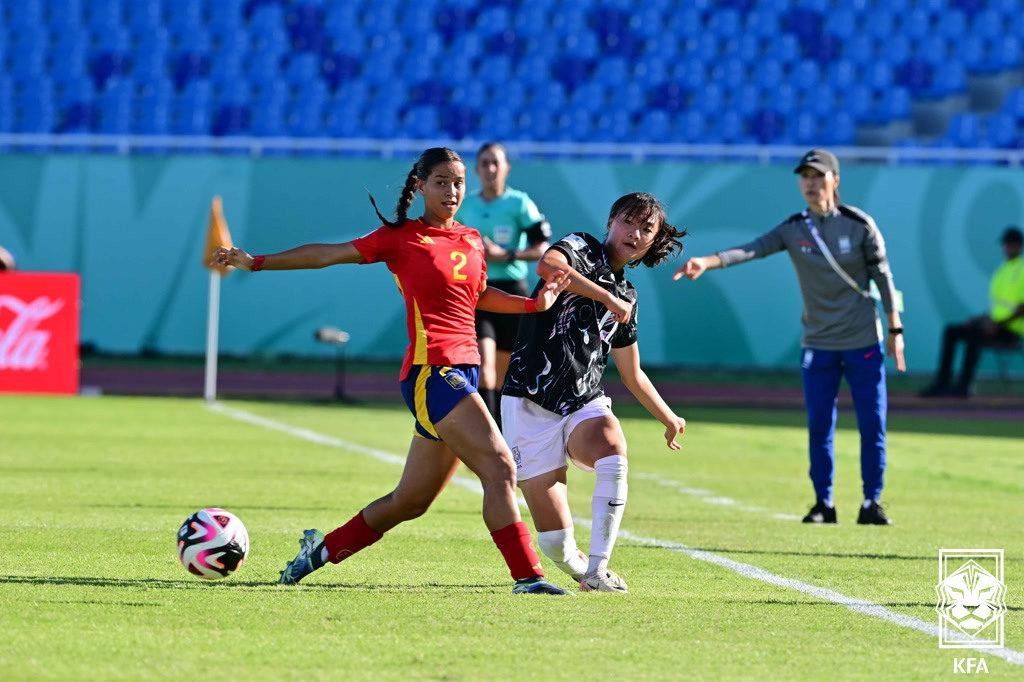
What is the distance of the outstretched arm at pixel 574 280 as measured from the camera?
23.2ft

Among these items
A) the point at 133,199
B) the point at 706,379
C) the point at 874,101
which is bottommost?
the point at 706,379

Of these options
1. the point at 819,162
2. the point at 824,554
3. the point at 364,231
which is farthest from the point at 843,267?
the point at 364,231

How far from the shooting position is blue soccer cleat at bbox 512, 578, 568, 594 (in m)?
7.03

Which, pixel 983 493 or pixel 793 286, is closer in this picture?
pixel 983 493

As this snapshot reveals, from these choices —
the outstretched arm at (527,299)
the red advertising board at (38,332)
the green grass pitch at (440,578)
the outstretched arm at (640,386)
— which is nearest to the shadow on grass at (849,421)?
the green grass pitch at (440,578)

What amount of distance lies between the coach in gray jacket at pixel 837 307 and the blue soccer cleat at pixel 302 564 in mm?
4420

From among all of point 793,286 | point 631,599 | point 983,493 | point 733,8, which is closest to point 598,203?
point 793,286

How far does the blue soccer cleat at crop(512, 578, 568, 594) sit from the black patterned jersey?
77cm

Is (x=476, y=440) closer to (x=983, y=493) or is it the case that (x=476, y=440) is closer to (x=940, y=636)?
(x=940, y=636)

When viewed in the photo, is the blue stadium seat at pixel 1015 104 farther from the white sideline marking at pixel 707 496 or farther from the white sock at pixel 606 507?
the white sock at pixel 606 507

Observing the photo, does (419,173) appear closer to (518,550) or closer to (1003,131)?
(518,550)

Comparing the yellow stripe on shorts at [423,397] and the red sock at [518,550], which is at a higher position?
the yellow stripe on shorts at [423,397]

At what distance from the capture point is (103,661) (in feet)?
17.7

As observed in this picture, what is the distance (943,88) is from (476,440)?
78.8ft
